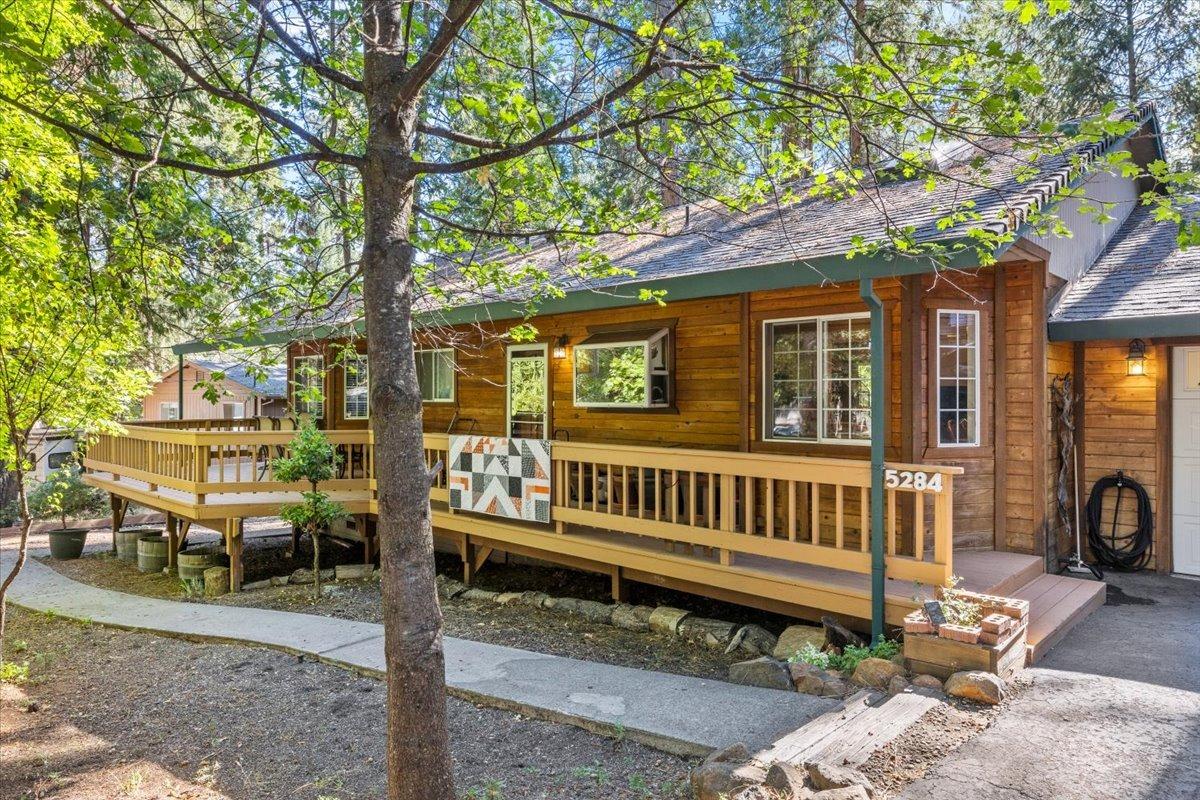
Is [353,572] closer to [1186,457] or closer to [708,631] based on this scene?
[708,631]

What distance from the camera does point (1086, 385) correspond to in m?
7.39

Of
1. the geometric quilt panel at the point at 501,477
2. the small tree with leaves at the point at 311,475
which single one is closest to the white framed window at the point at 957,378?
the geometric quilt panel at the point at 501,477

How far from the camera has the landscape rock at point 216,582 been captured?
871 centimetres

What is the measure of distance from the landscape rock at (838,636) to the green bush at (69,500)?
1412cm

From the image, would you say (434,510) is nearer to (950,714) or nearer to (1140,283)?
(950,714)

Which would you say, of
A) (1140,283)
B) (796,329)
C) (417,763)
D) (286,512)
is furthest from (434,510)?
(1140,283)

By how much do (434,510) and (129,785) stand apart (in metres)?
4.70

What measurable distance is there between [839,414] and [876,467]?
1.71 m

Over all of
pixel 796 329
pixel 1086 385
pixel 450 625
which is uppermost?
pixel 796 329

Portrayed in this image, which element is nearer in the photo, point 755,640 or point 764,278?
point 755,640

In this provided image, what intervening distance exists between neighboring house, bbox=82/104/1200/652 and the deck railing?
0.07 feet

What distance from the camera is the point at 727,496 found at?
5789 mm

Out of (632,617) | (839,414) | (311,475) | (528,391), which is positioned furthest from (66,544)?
(839,414)

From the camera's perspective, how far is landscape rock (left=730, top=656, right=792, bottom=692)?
185 inches
